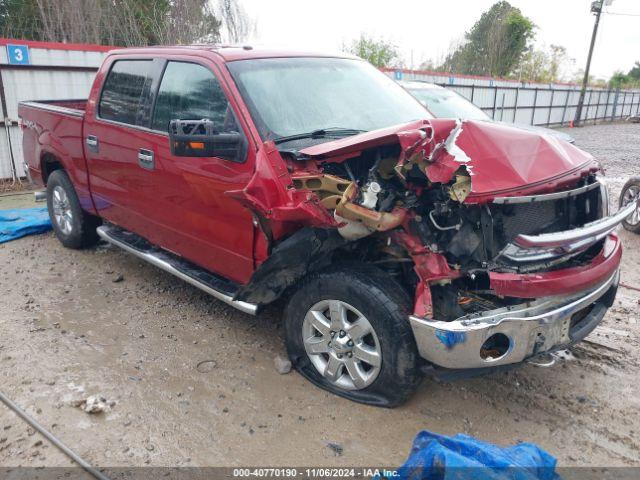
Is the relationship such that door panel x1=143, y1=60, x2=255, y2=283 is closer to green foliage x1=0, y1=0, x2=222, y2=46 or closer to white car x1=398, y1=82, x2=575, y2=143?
white car x1=398, y1=82, x2=575, y2=143

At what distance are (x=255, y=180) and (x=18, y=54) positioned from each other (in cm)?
751

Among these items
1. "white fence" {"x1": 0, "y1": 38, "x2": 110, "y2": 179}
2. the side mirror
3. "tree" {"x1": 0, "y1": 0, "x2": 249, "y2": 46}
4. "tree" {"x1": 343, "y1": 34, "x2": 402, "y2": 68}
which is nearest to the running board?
the side mirror

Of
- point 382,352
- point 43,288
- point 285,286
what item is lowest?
point 43,288

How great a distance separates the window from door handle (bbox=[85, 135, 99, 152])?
212mm

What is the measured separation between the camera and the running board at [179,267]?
350 centimetres

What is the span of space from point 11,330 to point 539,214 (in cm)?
381

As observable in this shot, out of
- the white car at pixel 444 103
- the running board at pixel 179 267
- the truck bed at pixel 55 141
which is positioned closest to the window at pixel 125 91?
the truck bed at pixel 55 141

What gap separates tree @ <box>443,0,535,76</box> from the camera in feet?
91.8

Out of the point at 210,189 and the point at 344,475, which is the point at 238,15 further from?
the point at 344,475

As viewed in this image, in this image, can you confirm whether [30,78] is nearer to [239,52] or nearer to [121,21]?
[121,21]

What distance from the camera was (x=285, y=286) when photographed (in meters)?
3.15

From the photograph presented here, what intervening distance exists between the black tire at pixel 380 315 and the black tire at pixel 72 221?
318 cm

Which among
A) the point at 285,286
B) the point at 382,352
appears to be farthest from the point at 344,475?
the point at 285,286

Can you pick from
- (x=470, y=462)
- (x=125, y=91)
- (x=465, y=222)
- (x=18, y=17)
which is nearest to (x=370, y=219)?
(x=465, y=222)
